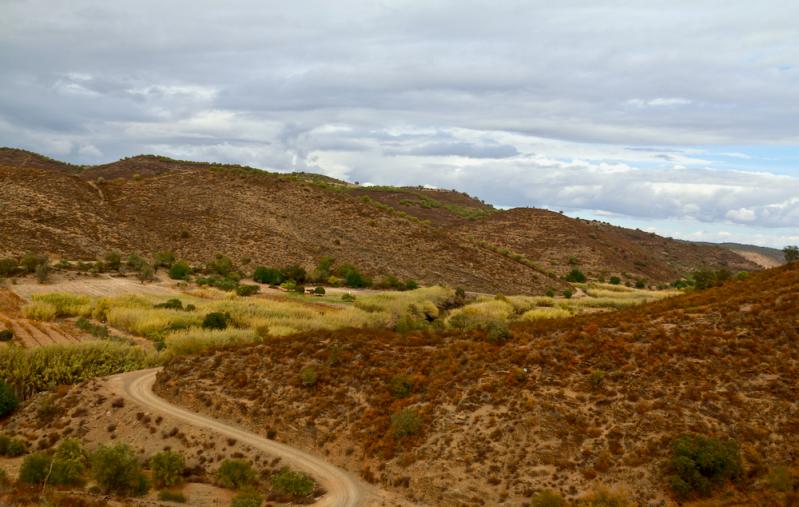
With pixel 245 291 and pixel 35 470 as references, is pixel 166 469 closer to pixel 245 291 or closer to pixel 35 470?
pixel 35 470

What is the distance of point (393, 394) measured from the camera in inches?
827

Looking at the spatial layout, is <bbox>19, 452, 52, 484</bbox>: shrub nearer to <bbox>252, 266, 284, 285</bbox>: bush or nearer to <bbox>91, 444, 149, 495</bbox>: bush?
<bbox>91, 444, 149, 495</bbox>: bush

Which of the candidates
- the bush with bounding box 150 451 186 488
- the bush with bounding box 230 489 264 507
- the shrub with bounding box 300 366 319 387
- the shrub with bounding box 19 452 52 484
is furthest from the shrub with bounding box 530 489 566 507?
the shrub with bounding box 19 452 52 484

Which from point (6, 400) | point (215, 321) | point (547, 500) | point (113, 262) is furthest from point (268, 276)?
point (547, 500)

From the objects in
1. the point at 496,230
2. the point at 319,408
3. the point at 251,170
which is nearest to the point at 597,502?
the point at 319,408

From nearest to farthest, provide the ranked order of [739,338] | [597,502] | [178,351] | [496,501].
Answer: [597,502] → [496,501] → [739,338] → [178,351]

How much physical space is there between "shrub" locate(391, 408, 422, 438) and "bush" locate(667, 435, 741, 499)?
6.88 meters

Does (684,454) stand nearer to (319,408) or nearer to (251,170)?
(319,408)

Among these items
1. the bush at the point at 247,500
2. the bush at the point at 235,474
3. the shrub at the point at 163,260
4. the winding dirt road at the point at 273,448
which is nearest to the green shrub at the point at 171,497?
the bush at the point at 235,474

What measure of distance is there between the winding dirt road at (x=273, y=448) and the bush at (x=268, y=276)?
95.1 ft

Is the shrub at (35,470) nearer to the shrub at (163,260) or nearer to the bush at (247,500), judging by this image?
the bush at (247,500)

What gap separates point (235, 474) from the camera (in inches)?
677

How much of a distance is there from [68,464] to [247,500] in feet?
17.8

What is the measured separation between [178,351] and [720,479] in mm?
21016
